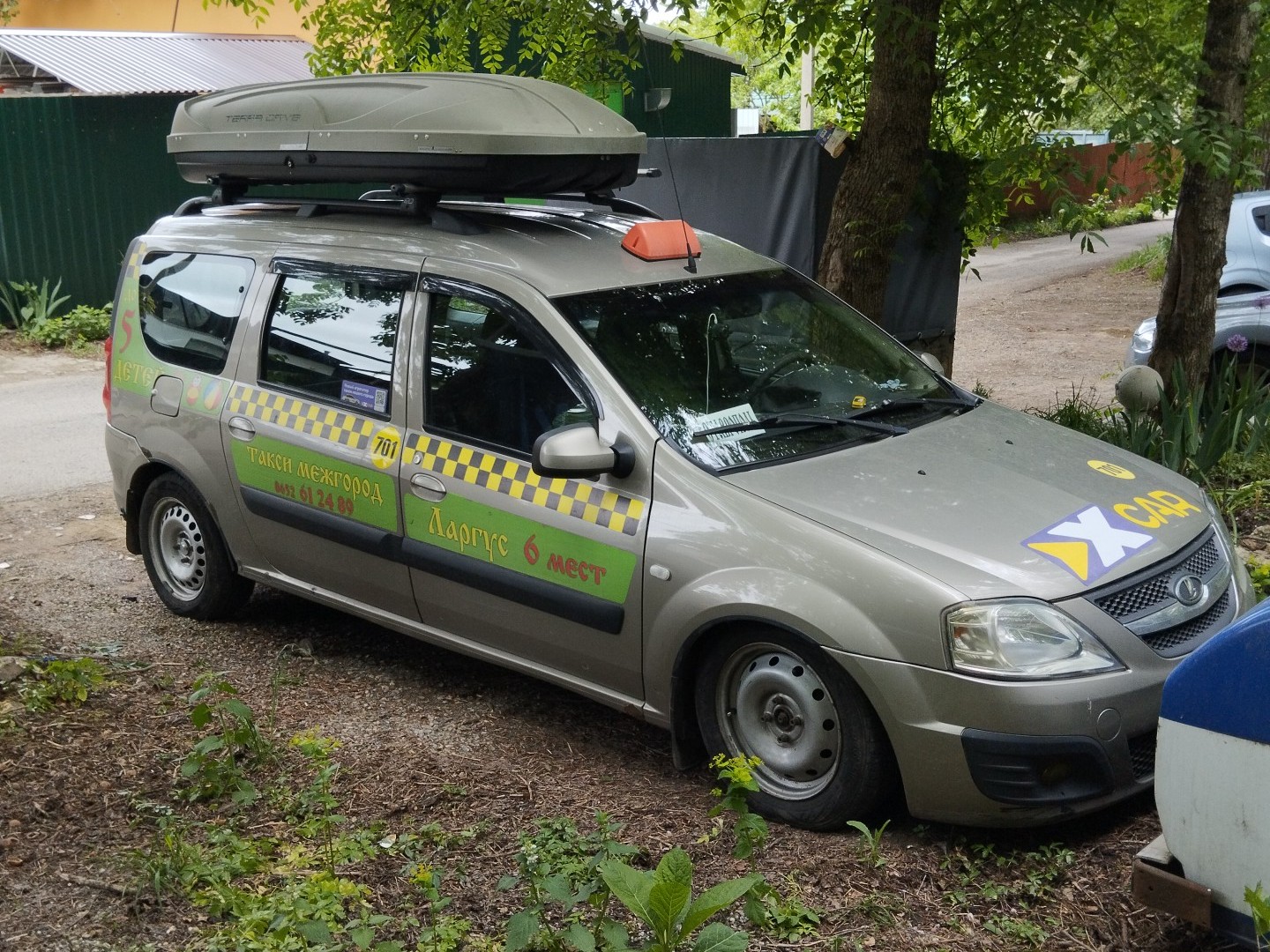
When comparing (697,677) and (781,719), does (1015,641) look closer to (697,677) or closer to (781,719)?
(781,719)

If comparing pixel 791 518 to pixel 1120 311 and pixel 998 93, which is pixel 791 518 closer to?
pixel 998 93

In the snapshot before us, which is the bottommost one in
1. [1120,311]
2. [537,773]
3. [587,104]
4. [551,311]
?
[1120,311]

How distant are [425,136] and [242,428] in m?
1.46

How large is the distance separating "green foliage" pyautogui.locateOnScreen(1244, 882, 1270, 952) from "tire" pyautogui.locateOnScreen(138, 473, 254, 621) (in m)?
4.27

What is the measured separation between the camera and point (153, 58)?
17.7 m

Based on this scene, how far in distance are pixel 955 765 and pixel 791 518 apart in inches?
32.4

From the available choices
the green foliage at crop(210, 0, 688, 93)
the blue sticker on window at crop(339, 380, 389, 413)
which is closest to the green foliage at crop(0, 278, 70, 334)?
the green foliage at crop(210, 0, 688, 93)

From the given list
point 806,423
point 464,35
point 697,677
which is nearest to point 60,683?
point 697,677

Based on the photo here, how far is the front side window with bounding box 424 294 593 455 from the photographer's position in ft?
14.9

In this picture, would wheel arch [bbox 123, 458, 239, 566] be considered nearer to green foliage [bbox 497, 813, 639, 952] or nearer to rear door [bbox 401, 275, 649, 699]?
rear door [bbox 401, 275, 649, 699]

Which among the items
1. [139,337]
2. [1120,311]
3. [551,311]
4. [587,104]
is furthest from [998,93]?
[1120,311]

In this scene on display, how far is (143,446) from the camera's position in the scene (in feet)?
19.4

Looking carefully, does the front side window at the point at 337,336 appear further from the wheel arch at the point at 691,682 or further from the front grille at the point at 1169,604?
the front grille at the point at 1169,604

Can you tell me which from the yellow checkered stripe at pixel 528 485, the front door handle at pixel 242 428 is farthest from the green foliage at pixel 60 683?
the yellow checkered stripe at pixel 528 485
